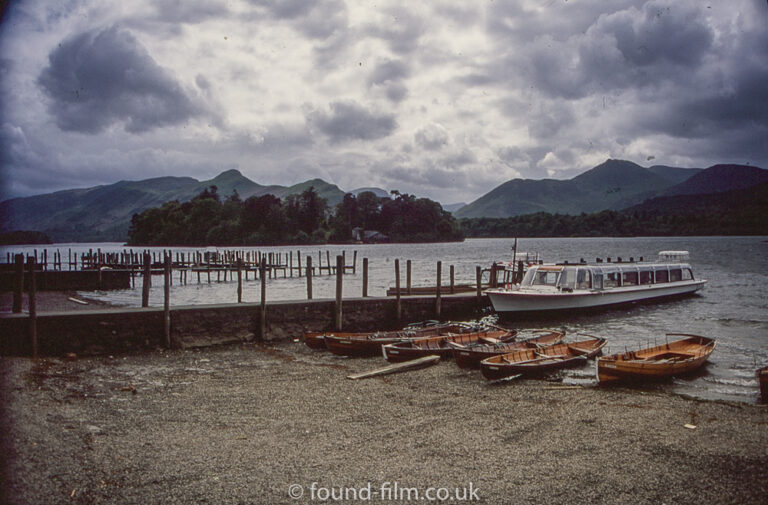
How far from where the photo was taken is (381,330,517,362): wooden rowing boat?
1545 centimetres

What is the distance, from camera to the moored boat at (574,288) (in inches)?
947

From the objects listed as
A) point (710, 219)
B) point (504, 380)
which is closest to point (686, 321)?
point (504, 380)

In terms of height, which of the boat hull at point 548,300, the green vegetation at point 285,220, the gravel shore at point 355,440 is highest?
the green vegetation at point 285,220

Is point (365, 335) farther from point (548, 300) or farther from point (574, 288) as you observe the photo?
point (574, 288)

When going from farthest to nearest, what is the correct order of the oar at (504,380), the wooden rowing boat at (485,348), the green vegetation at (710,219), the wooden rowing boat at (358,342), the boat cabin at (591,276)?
the green vegetation at (710,219) → the boat cabin at (591,276) → the wooden rowing boat at (358,342) → the wooden rowing boat at (485,348) → the oar at (504,380)

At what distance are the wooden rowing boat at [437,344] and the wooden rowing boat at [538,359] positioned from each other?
1.82m

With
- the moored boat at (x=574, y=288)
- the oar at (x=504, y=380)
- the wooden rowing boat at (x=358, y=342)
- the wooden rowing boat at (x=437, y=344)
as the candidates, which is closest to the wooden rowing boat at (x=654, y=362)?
the oar at (x=504, y=380)

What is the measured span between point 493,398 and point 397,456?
14.2ft

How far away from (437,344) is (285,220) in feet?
460

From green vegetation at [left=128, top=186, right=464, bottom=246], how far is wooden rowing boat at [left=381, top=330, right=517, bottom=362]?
138 meters

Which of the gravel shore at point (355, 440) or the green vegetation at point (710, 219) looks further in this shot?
the green vegetation at point (710, 219)

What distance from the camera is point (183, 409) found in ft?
34.8

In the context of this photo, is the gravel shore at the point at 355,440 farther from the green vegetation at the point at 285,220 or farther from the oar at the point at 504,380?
the green vegetation at the point at 285,220

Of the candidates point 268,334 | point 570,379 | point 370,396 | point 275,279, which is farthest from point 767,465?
point 275,279
